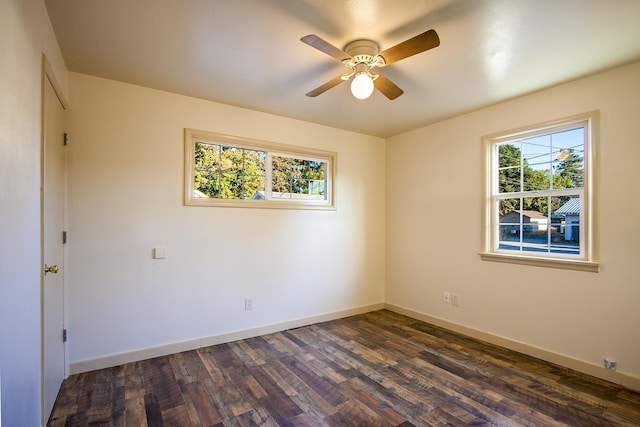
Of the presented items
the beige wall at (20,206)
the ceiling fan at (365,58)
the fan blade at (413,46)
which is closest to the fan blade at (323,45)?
the ceiling fan at (365,58)

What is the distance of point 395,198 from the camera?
178 inches

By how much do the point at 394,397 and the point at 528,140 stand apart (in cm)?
279

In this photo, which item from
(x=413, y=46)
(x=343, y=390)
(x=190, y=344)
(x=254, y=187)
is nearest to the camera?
(x=413, y=46)

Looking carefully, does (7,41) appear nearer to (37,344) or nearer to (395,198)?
(37,344)

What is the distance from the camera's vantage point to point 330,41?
2.17 meters

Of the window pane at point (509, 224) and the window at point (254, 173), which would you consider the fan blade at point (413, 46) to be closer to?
the window at point (254, 173)

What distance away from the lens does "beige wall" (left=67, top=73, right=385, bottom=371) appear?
2676mm

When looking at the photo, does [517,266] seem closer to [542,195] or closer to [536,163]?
[542,195]

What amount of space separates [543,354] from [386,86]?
2869mm

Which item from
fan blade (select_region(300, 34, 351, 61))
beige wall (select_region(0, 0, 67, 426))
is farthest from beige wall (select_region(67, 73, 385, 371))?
fan blade (select_region(300, 34, 351, 61))

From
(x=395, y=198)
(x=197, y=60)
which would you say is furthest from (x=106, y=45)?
(x=395, y=198)

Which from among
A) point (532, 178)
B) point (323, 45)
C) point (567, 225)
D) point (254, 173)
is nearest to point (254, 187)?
point (254, 173)

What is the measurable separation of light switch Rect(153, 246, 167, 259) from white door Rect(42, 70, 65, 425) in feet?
2.25

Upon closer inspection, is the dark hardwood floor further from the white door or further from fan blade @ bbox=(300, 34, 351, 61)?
fan blade @ bbox=(300, 34, 351, 61)
